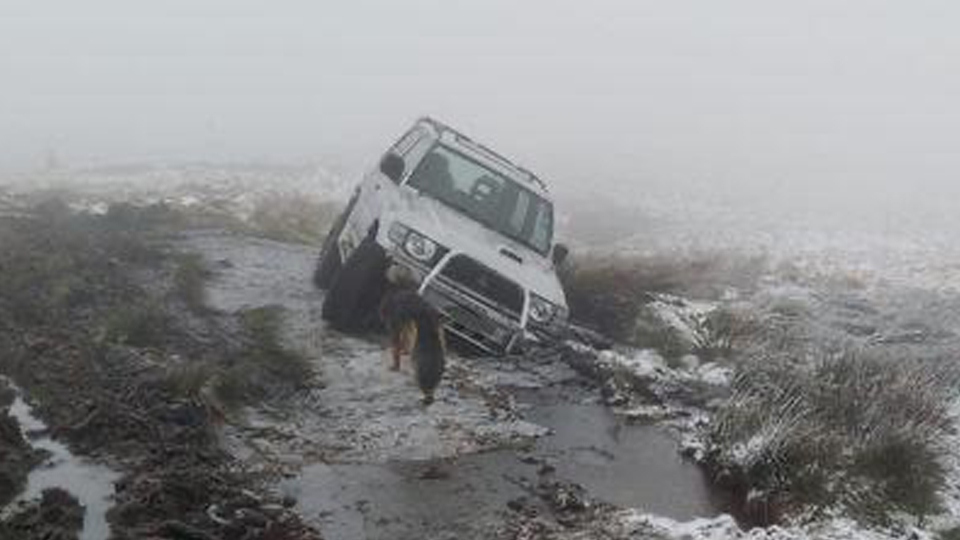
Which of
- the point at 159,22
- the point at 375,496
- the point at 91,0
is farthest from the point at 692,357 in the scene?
the point at 91,0

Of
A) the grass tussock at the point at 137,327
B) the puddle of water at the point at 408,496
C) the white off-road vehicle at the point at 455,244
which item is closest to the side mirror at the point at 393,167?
the white off-road vehicle at the point at 455,244

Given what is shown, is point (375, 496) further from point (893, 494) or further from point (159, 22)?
point (159, 22)

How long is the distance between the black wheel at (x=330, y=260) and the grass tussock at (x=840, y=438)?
4.24 metres

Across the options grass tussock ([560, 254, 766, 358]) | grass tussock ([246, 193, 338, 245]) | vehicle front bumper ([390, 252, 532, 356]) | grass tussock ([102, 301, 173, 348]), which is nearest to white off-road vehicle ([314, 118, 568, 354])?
vehicle front bumper ([390, 252, 532, 356])

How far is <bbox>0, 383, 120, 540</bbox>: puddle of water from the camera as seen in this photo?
625 cm

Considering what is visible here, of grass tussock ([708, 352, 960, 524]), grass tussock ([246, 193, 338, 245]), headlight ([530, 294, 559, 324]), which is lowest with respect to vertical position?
grass tussock ([246, 193, 338, 245])

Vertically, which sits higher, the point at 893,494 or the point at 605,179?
the point at 893,494

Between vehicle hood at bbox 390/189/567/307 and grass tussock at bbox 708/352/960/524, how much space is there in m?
→ 1.95

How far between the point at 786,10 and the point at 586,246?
255 feet

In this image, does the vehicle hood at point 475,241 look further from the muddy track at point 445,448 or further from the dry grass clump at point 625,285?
the dry grass clump at point 625,285

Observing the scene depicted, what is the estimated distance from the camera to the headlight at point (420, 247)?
392 inches

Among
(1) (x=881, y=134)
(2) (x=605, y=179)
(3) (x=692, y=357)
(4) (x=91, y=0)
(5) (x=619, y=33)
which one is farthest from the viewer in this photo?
(5) (x=619, y=33)

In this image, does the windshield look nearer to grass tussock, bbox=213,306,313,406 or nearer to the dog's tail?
grass tussock, bbox=213,306,313,406

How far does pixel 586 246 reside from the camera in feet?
68.2
